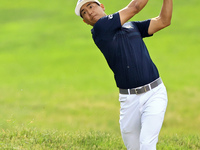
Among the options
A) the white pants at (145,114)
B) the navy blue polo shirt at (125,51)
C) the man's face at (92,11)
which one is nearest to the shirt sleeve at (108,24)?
the navy blue polo shirt at (125,51)

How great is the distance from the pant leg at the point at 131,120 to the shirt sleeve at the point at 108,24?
0.91 meters

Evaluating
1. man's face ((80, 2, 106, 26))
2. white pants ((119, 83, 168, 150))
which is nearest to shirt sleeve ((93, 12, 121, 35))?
man's face ((80, 2, 106, 26))

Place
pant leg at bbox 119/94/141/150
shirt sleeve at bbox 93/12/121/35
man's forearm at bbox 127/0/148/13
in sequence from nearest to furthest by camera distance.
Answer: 1. man's forearm at bbox 127/0/148/13
2. shirt sleeve at bbox 93/12/121/35
3. pant leg at bbox 119/94/141/150

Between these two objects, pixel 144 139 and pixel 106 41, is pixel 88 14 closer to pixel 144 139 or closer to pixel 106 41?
pixel 106 41

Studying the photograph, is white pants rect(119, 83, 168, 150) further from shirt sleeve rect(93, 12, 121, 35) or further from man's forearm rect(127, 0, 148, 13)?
man's forearm rect(127, 0, 148, 13)

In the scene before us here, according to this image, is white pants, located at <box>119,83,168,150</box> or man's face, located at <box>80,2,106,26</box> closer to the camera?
white pants, located at <box>119,83,168,150</box>

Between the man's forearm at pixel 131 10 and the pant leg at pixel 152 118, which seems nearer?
the man's forearm at pixel 131 10

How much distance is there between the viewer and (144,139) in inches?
246

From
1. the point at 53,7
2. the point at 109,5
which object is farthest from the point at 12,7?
the point at 109,5

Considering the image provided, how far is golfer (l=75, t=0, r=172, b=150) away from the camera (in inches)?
246

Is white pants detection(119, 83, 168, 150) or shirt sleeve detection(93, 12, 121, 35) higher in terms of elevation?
shirt sleeve detection(93, 12, 121, 35)

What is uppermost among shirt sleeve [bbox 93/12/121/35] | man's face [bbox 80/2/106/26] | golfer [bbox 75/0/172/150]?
man's face [bbox 80/2/106/26]

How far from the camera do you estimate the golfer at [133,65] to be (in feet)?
20.5

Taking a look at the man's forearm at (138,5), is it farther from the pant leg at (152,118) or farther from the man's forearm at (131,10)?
the pant leg at (152,118)
